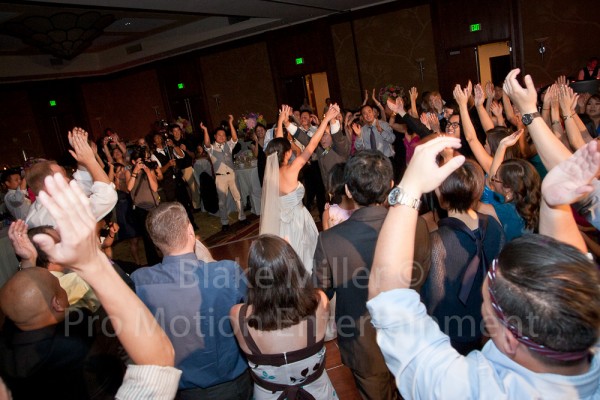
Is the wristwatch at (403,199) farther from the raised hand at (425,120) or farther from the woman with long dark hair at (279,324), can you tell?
the raised hand at (425,120)

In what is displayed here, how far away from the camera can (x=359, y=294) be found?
1.78 metres

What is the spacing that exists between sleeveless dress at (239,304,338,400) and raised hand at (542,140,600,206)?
3.03 feet

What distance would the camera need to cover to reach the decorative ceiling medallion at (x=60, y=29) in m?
7.64

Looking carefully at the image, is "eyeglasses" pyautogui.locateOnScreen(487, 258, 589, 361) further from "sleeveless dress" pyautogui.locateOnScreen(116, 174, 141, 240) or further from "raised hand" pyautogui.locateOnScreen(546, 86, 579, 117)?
"sleeveless dress" pyautogui.locateOnScreen(116, 174, 141, 240)

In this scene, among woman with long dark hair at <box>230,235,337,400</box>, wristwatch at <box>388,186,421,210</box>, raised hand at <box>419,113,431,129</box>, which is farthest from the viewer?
raised hand at <box>419,113,431,129</box>

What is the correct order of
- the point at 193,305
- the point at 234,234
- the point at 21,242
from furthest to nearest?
the point at 234,234 < the point at 21,242 < the point at 193,305

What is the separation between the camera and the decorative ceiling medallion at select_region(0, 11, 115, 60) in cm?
764

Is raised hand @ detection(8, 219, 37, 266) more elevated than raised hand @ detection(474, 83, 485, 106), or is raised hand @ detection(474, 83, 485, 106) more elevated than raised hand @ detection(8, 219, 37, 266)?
raised hand @ detection(474, 83, 485, 106)

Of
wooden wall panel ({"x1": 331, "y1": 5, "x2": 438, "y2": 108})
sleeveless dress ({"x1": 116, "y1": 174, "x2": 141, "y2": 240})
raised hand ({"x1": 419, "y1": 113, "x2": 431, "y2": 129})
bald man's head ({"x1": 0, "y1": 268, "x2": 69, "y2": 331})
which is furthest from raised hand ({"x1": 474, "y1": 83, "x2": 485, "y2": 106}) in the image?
wooden wall panel ({"x1": 331, "y1": 5, "x2": 438, "y2": 108})

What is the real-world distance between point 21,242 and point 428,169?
1.96 m

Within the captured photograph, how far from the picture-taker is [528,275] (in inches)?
29.7

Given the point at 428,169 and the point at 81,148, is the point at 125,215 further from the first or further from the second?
the point at 428,169

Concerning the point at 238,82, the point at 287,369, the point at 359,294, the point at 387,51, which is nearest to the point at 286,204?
the point at 359,294

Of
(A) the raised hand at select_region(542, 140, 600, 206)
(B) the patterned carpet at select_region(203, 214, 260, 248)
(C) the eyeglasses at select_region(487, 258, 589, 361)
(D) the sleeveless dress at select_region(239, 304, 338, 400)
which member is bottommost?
(B) the patterned carpet at select_region(203, 214, 260, 248)
